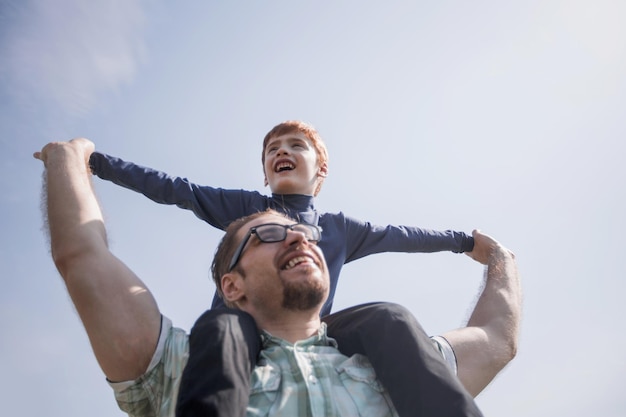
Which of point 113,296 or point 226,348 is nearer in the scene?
point 226,348

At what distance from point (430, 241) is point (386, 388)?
8.37 feet

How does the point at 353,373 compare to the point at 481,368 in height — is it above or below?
above

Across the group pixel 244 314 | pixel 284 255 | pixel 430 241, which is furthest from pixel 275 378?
pixel 430 241

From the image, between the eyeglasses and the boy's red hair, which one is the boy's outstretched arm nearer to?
the eyeglasses

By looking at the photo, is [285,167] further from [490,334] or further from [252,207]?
[490,334]

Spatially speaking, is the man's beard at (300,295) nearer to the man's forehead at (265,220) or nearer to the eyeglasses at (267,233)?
the eyeglasses at (267,233)

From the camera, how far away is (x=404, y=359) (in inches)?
94.3

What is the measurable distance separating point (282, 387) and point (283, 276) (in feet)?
2.00

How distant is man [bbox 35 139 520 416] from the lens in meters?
2.31

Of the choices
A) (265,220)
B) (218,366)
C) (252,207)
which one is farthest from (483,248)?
(218,366)

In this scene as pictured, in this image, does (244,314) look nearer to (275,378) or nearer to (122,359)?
(275,378)

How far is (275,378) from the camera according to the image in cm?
241

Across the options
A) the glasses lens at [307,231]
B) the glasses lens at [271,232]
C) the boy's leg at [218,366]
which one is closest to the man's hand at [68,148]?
the glasses lens at [271,232]

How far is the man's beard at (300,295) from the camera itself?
2.79m
